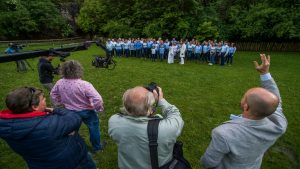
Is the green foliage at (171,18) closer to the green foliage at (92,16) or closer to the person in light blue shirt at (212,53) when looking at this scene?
the green foliage at (92,16)

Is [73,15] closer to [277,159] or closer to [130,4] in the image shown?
[130,4]

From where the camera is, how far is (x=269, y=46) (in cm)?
2927

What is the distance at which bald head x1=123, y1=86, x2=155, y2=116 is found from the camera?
7.73 ft

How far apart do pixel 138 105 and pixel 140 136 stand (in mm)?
288

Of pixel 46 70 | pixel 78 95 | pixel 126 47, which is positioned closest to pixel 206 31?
pixel 126 47

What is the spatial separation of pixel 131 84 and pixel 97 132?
21.6 ft

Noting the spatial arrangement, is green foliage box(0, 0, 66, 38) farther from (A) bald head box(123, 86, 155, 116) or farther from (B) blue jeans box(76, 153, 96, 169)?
(A) bald head box(123, 86, 155, 116)

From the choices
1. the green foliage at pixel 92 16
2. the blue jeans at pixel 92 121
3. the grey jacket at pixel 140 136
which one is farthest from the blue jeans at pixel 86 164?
the green foliage at pixel 92 16

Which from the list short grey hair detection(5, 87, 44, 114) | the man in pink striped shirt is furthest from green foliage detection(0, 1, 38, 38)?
short grey hair detection(5, 87, 44, 114)

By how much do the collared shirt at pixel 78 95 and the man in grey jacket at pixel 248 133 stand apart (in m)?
2.22

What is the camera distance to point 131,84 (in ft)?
37.3

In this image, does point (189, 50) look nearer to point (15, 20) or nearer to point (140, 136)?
point (140, 136)

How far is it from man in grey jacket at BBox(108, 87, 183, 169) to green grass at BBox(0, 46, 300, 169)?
107 inches

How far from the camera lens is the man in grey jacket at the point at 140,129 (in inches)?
92.7
